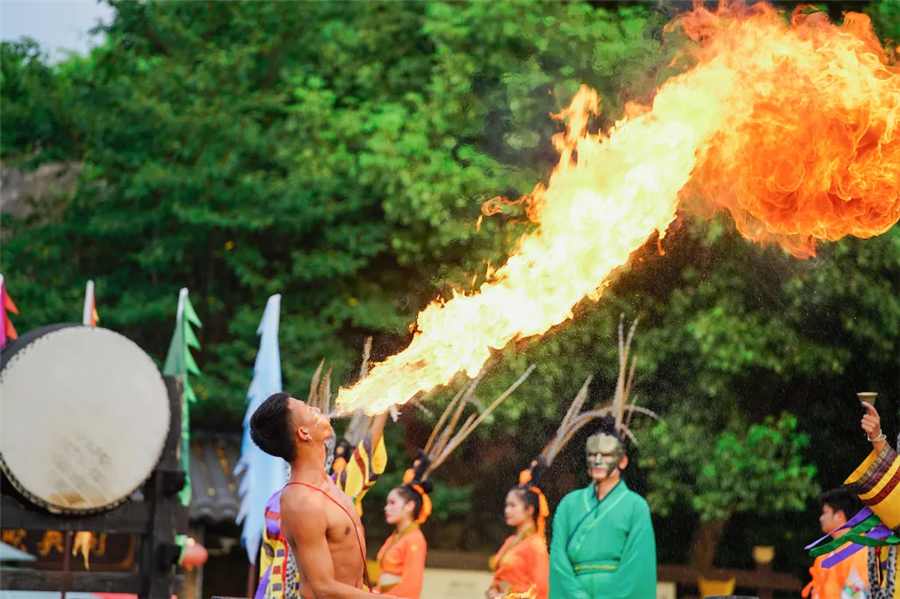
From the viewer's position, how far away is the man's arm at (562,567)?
7328 millimetres

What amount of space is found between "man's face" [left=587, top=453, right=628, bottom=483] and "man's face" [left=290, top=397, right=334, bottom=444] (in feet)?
9.78

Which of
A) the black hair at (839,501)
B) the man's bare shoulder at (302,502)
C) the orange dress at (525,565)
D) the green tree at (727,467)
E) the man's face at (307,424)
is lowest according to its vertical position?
the man's bare shoulder at (302,502)

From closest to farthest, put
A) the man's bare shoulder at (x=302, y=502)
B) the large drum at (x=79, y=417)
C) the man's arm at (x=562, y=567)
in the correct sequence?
the man's bare shoulder at (x=302, y=502) → the large drum at (x=79, y=417) → the man's arm at (x=562, y=567)

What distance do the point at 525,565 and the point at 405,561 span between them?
3.45ft

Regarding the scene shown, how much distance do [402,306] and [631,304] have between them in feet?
9.04

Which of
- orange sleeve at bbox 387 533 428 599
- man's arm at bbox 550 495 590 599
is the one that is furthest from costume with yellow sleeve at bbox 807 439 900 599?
orange sleeve at bbox 387 533 428 599

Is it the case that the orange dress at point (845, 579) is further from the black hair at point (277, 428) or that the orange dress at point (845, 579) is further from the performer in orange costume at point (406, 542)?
the black hair at point (277, 428)

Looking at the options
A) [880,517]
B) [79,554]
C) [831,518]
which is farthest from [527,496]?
[79,554]

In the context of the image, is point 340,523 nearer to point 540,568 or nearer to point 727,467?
point 540,568

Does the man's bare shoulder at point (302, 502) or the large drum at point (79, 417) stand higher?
the large drum at point (79, 417)

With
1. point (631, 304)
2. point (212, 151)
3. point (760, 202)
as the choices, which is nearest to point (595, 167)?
point (760, 202)

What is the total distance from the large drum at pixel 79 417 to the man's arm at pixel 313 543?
8.76ft

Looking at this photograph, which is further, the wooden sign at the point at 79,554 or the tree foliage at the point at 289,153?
the tree foliage at the point at 289,153

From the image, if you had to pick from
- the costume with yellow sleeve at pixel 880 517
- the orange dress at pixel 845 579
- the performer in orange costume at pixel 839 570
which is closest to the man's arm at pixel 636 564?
the costume with yellow sleeve at pixel 880 517
